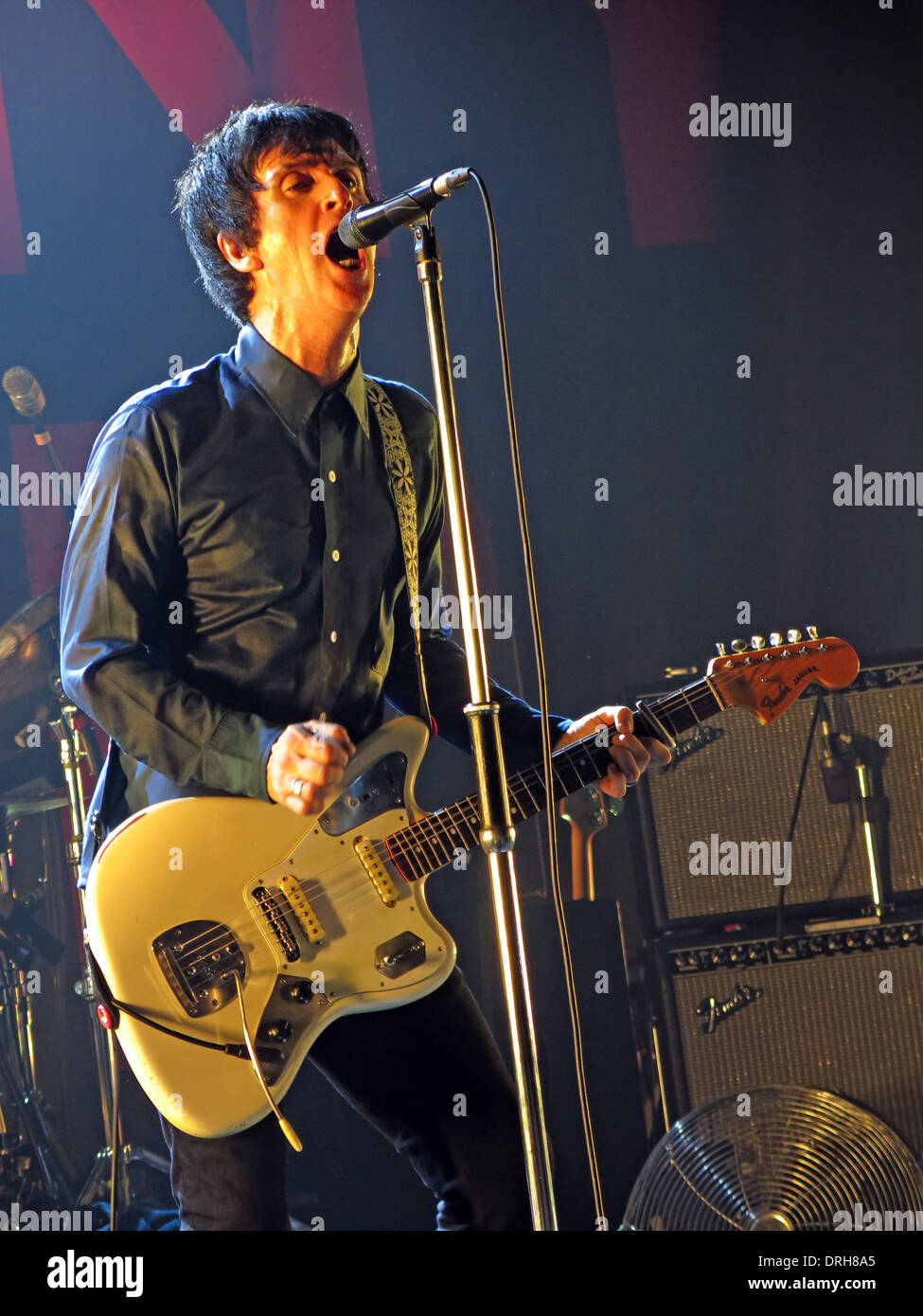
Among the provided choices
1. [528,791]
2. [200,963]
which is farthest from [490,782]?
[200,963]

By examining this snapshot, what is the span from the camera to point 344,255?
2.29 meters

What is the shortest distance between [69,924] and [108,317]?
1.64 m

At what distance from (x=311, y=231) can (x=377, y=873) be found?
1236 millimetres

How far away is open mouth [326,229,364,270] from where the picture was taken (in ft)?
7.45

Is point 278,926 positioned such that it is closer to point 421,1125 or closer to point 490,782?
point 421,1125

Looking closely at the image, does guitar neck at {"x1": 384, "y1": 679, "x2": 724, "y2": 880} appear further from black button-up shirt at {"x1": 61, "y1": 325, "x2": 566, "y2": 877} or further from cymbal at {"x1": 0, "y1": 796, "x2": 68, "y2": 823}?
cymbal at {"x1": 0, "y1": 796, "x2": 68, "y2": 823}

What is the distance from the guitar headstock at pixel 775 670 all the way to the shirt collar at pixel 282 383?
929 mm

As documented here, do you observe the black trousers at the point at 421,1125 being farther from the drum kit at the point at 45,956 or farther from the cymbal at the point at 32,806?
the cymbal at the point at 32,806

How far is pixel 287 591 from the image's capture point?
221 cm

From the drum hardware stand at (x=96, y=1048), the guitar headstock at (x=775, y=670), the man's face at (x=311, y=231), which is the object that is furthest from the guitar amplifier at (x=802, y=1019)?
the man's face at (x=311, y=231)

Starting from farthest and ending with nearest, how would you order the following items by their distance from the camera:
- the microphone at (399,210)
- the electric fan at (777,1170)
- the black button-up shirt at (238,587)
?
the electric fan at (777,1170), the black button-up shirt at (238,587), the microphone at (399,210)

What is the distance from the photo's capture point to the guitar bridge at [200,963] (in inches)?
77.6

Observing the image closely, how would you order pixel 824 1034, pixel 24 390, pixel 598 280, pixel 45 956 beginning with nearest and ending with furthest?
1. pixel 824 1034
2. pixel 24 390
3. pixel 45 956
4. pixel 598 280

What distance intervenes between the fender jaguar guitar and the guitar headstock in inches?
12.3
